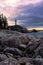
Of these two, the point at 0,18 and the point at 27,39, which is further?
the point at 0,18

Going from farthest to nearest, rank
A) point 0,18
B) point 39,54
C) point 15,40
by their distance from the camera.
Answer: point 0,18 < point 15,40 < point 39,54

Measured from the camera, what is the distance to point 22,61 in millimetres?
7859

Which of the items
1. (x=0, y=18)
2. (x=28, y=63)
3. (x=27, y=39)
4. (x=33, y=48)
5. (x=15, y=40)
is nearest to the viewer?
(x=28, y=63)

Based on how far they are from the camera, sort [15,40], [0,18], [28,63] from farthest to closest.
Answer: [0,18] → [15,40] → [28,63]

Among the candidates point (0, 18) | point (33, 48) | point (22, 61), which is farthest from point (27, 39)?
point (0, 18)

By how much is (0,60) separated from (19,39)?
438cm

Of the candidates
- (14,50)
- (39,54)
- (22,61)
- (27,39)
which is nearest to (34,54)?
(39,54)

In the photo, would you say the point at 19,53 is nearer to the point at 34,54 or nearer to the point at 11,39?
the point at 34,54

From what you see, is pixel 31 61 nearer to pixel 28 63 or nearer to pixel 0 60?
pixel 28 63

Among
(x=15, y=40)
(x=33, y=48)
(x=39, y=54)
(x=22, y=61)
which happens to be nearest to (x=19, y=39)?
(x=15, y=40)

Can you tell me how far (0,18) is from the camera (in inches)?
1715

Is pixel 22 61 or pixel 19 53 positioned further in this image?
pixel 19 53

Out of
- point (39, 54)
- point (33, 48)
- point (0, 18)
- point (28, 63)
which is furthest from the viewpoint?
point (0, 18)

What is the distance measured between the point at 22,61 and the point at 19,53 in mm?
1991
